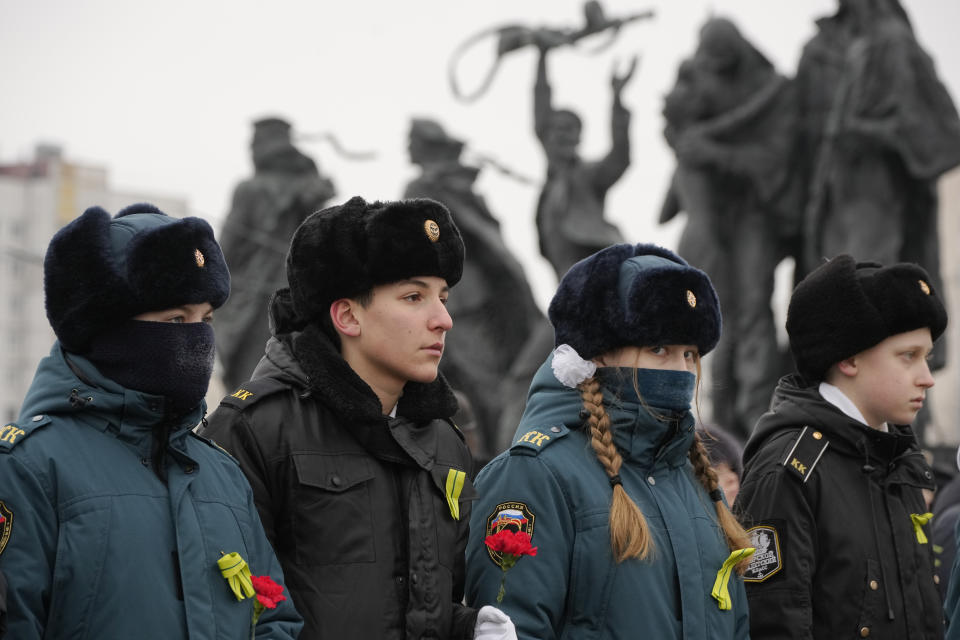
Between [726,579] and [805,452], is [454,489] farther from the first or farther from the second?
[805,452]

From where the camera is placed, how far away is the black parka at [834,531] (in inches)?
140

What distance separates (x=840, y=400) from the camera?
389 centimetres

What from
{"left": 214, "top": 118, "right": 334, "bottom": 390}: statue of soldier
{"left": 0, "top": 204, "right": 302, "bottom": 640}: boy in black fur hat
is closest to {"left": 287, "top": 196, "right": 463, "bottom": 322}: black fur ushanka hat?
{"left": 0, "top": 204, "right": 302, "bottom": 640}: boy in black fur hat

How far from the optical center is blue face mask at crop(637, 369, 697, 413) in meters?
3.35

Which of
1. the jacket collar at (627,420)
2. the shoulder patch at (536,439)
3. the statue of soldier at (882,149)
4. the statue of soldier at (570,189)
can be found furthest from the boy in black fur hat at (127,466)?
the statue of soldier at (570,189)

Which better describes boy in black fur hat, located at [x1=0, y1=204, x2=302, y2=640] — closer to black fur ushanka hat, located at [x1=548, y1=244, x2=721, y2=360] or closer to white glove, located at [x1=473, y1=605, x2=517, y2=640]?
white glove, located at [x1=473, y1=605, x2=517, y2=640]

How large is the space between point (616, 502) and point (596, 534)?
3.3 inches

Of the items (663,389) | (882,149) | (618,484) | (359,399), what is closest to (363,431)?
(359,399)

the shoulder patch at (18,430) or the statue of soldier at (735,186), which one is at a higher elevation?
the shoulder patch at (18,430)

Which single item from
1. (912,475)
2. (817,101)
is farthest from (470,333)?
(912,475)

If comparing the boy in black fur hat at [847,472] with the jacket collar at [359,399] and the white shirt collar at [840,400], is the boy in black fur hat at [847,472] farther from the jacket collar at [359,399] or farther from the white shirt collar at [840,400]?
the jacket collar at [359,399]

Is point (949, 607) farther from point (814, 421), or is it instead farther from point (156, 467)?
point (156, 467)

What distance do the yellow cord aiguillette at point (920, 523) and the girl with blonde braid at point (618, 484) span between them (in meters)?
0.59

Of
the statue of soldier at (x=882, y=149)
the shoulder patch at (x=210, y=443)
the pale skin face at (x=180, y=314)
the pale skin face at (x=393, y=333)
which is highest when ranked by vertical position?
the pale skin face at (x=180, y=314)
